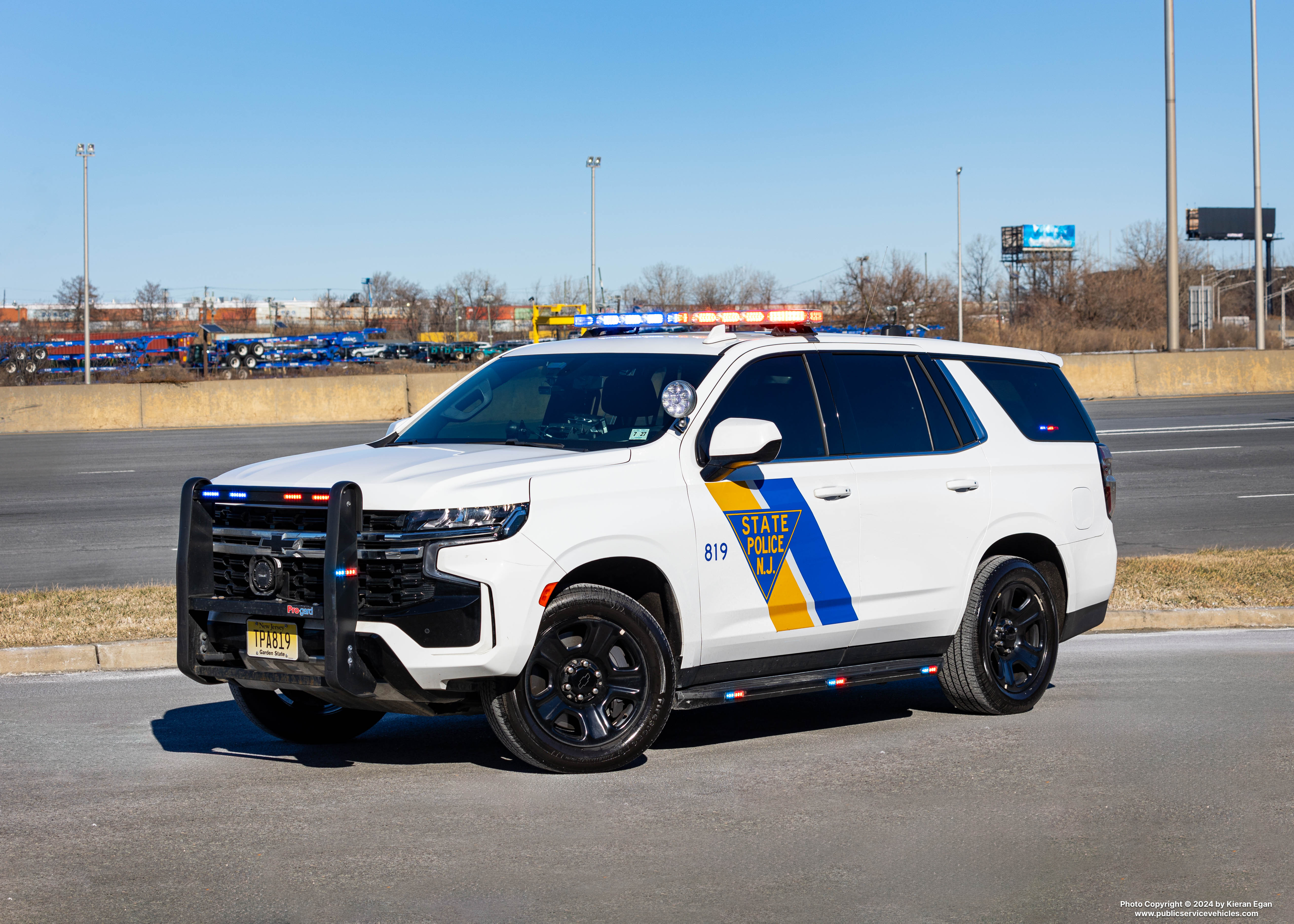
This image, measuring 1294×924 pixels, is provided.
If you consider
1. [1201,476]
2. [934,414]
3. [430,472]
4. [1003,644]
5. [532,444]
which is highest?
[934,414]

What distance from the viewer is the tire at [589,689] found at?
232 inches

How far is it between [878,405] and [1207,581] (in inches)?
196

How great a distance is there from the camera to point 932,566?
23.2 feet

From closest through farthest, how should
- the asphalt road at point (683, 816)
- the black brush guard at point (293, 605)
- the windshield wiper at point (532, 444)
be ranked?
the asphalt road at point (683, 816) < the black brush guard at point (293, 605) < the windshield wiper at point (532, 444)

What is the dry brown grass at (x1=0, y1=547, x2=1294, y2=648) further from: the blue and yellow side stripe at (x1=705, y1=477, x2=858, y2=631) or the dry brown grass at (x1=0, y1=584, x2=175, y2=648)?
the blue and yellow side stripe at (x1=705, y1=477, x2=858, y2=631)

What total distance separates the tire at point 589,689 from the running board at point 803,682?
0.50 feet

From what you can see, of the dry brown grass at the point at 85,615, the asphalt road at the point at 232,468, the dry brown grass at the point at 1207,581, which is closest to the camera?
the dry brown grass at the point at 85,615

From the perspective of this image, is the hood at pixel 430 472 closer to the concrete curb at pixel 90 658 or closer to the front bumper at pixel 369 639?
the front bumper at pixel 369 639

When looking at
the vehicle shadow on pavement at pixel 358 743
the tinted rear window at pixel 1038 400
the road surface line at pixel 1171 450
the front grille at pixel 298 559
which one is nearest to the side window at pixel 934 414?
the tinted rear window at pixel 1038 400

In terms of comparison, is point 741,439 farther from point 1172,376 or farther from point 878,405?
point 1172,376

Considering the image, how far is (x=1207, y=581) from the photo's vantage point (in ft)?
35.6

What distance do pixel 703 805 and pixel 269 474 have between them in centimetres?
228

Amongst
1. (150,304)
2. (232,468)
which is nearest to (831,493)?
(232,468)

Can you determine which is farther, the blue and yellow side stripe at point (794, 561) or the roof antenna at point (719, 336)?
the roof antenna at point (719, 336)
